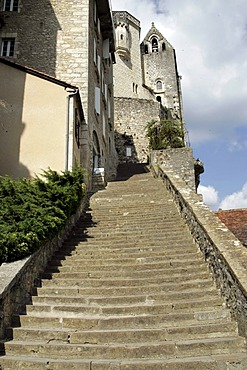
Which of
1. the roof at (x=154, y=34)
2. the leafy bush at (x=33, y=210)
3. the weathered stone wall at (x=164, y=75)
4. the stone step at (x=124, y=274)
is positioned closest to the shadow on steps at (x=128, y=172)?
the leafy bush at (x=33, y=210)

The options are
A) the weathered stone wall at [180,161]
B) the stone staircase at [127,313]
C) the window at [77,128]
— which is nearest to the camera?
the stone staircase at [127,313]

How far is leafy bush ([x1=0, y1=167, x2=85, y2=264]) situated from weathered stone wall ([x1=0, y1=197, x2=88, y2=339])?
0.24 metres

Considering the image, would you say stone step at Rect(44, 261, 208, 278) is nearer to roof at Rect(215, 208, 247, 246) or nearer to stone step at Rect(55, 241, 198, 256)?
stone step at Rect(55, 241, 198, 256)

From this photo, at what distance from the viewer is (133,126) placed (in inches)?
1176

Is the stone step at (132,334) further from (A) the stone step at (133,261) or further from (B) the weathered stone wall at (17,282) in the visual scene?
(A) the stone step at (133,261)

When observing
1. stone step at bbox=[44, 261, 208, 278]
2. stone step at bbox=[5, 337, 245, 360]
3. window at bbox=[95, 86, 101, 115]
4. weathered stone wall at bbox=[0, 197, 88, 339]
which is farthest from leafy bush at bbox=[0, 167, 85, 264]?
window at bbox=[95, 86, 101, 115]

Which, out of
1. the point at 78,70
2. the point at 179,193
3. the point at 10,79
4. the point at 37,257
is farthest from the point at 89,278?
the point at 78,70

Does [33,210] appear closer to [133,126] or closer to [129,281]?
[129,281]

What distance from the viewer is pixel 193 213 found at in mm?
7578

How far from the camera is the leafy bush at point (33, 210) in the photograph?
5797 millimetres

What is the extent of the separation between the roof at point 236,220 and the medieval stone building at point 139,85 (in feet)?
43.9

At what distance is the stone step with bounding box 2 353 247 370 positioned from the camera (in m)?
3.95

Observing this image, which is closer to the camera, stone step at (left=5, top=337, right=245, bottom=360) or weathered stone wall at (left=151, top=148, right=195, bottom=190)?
stone step at (left=5, top=337, right=245, bottom=360)

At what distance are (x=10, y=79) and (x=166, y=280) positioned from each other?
8576mm
